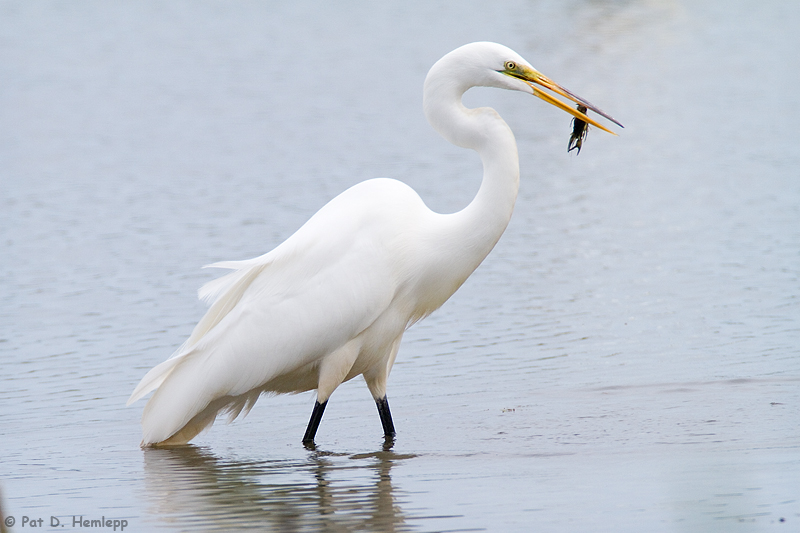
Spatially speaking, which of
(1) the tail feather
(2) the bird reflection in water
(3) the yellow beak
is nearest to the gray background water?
(2) the bird reflection in water

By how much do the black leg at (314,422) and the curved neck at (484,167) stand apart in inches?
38.3

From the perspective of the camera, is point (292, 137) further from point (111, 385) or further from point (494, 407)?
point (494, 407)

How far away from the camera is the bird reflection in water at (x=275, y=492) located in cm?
448

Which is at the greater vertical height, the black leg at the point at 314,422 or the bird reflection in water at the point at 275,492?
the black leg at the point at 314,422

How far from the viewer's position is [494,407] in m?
6.09

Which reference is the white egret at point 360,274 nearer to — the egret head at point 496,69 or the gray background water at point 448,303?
the egret head at point 496,69

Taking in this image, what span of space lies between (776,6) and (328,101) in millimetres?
16529

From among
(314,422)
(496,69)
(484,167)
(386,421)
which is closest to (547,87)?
(496,69)

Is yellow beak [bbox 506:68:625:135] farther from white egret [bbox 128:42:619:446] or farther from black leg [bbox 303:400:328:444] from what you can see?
black leg [bbox 303:400:328:444]

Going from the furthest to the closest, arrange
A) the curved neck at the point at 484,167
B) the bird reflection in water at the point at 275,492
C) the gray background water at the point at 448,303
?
the curved neck at the point at 484,167 → the gray background water at the point at 448,303 → the bird reflection in water at the point at 275,492
